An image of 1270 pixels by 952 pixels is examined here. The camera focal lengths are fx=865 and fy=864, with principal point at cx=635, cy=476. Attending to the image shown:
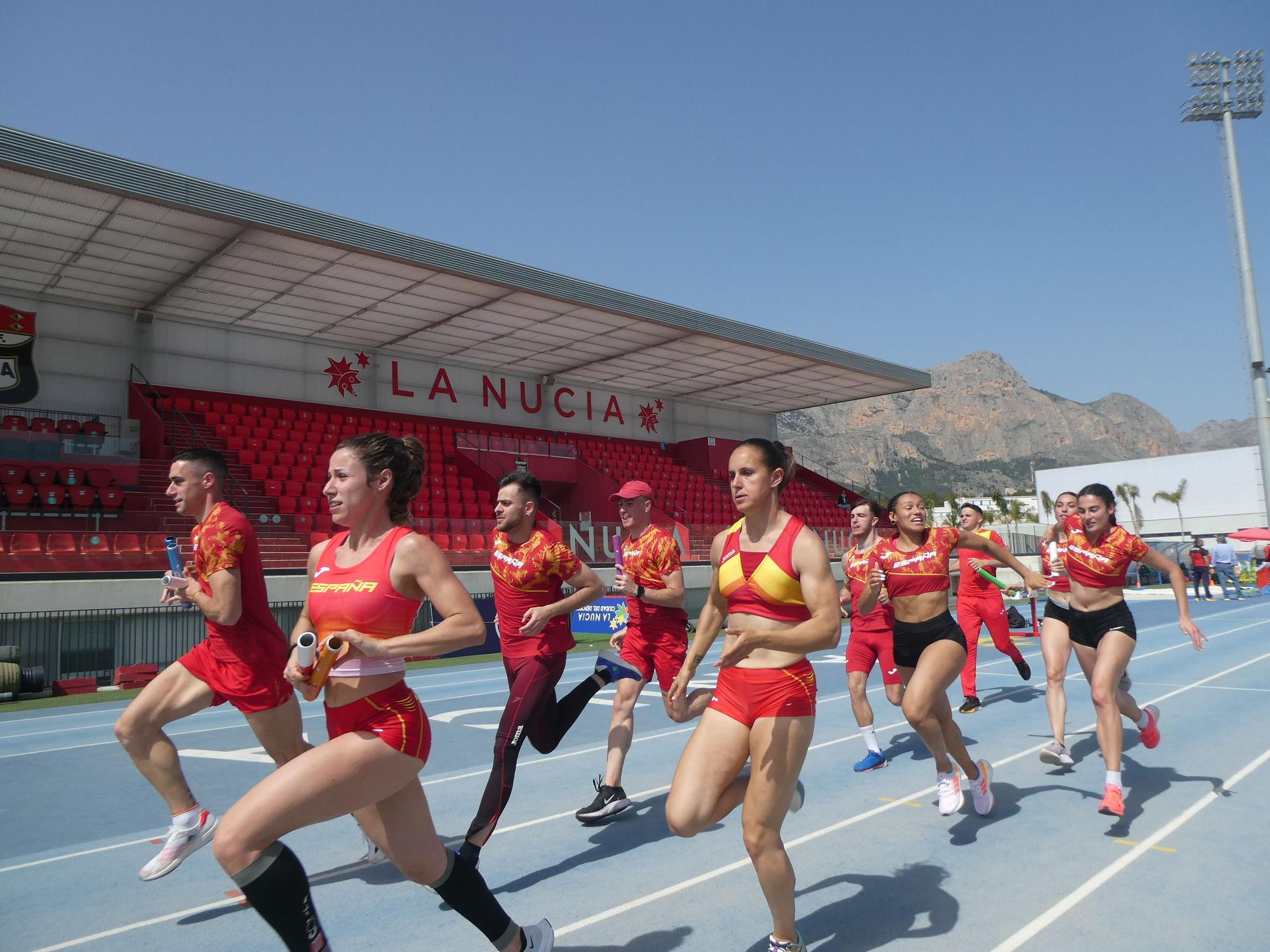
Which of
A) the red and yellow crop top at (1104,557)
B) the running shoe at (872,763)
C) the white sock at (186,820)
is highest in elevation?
the red and yellow crop top at (1104,557)

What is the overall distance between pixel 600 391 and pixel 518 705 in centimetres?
2855

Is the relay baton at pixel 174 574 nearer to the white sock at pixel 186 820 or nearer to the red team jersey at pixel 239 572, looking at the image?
the red team jersey at pixel 239 572

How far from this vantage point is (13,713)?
11.8 metres

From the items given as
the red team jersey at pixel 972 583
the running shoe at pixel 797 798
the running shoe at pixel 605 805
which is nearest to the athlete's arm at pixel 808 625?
the running shoe at pixel 797 798

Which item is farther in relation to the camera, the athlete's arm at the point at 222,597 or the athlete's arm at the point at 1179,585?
the athlete's arm at the point at 1179,585

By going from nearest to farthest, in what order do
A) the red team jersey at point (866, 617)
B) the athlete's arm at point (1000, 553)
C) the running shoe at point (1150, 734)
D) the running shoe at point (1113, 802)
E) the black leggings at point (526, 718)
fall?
the black leggings at point (526, 718), the running shoe at point (1113, 802), the athlete's arm at point (1000, 553), the running shoe at point (1150, 734), the red team jersey at point (866, 617)

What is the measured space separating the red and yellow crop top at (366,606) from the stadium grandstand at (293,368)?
47.7ft

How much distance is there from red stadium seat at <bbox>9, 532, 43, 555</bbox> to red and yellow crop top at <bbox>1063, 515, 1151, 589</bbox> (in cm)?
1577

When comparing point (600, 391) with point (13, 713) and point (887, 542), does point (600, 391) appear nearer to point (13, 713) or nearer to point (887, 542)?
point (13, 713)

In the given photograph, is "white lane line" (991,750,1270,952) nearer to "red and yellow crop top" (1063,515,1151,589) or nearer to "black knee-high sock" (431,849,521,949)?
"black knee-high sock" (431,849,521,949)

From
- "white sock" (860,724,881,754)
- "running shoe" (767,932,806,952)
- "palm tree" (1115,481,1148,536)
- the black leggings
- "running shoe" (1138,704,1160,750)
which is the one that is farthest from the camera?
"palm tree" (1115,481,1148,536)

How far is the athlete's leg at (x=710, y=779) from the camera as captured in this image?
139 inches

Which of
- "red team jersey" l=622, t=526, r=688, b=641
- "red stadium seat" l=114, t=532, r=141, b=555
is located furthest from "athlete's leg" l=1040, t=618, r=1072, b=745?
"red stadium seat" l=114, t=532, r=141, b=555

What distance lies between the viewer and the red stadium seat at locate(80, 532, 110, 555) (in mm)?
15156
